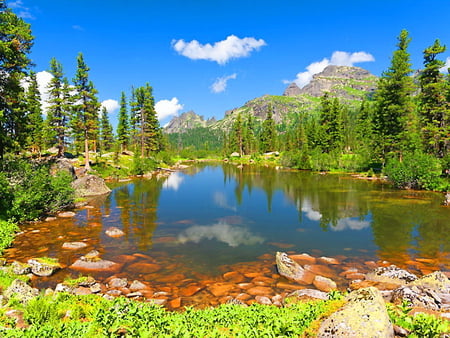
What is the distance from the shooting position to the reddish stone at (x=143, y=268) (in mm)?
13109

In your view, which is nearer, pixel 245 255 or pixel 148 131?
pixel 245 255

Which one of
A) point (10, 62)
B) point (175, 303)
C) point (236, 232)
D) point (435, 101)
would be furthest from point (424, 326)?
point (435, 101)

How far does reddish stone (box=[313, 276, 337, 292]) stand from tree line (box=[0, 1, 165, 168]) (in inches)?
841

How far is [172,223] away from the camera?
21.4 metres

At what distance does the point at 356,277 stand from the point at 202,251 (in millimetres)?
8396

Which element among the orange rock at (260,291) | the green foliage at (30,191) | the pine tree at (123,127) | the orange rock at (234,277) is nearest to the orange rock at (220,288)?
the orange rock at (234,277)

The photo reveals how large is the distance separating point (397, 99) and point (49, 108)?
6012 cm

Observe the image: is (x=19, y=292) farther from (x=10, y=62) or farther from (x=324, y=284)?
(x=10, y=62)

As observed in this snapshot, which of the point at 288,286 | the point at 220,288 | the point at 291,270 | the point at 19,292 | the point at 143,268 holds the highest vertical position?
the point at 19,292

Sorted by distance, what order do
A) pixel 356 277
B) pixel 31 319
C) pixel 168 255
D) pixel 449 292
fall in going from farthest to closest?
pixel 168 255, pixel 356 277, pixel 449 292, pixel 31 319

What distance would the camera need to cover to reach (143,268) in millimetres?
13406

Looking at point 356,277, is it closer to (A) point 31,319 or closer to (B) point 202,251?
(B) point 202,251

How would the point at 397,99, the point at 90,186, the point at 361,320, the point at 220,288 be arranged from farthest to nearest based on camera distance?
1. the point at 397,99
2. the point at 90,186
3. the point at 220,288
4. the point at 361,320

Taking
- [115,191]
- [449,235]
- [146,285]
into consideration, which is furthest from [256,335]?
[115,191]
